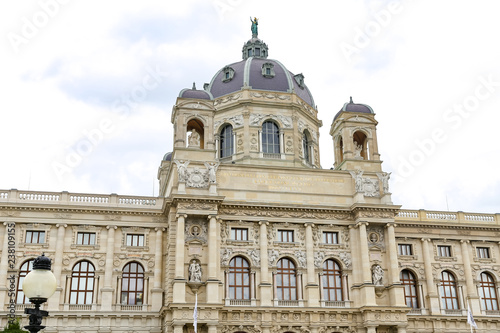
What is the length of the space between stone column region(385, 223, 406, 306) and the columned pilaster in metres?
19.7

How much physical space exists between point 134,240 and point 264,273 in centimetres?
978

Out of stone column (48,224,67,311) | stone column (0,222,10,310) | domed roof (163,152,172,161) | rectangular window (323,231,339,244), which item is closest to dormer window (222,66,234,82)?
domed roof (163,152,172,161)

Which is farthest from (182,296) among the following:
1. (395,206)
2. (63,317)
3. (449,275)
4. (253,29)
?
(253,29)

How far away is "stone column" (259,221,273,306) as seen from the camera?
130ft

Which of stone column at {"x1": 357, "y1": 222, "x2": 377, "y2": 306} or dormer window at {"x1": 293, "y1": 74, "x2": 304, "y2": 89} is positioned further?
dormer window at {"x1": 293, "y1": 74, "x2": 304, "y2": 89}

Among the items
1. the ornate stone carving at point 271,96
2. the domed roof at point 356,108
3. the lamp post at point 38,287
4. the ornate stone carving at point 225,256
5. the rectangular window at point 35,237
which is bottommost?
the lamp post at point 38,287

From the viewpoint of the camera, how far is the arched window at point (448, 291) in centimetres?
4559

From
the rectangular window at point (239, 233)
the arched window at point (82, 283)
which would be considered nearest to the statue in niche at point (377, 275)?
the rectangular window at point (239, 233)

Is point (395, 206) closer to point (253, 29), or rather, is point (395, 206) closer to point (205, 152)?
point (205, 152)

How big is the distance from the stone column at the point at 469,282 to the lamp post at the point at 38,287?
41.6m

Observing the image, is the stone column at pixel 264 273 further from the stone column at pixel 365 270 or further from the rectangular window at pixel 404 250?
the rectangular window at pixel 404 250

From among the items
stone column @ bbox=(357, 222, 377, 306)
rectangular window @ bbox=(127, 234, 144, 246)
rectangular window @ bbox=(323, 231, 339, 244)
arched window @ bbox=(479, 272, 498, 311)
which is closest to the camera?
stone column @ bbox=(357, 222, 377, 306)

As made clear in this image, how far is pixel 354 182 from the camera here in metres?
43.9

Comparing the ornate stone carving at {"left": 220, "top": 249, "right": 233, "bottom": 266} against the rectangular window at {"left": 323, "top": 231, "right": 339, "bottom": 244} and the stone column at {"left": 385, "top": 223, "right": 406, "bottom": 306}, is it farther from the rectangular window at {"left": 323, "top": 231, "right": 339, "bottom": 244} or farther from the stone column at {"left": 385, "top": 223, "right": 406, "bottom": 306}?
the stone column at {"left": 385, "top": 223, "right": 406, "bottom": 306}
